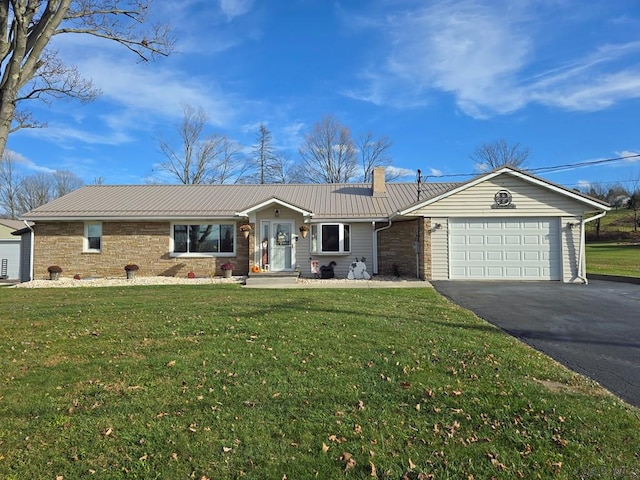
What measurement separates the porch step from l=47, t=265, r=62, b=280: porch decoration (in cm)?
796

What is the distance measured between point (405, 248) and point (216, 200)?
28.6 ft

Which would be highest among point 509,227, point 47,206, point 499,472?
point 47,206

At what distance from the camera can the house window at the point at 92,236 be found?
1689 cm

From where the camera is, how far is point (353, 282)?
561 inches

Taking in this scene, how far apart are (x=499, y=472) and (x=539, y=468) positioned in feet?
0.99

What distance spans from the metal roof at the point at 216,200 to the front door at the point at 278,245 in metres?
1.03

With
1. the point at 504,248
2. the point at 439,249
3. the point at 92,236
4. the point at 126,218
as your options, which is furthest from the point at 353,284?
the point at 92,236

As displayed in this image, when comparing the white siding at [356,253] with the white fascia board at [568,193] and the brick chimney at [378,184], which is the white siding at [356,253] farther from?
the white fascia board at [568,193]

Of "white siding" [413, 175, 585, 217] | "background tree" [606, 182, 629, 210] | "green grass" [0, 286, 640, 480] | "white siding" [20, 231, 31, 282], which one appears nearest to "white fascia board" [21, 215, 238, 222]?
"white siding" [20, 231, 31, 282]

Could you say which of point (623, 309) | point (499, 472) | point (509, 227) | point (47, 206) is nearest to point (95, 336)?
point (499, 472)

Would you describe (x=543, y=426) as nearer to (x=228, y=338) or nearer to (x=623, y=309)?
(x=228, y=338)

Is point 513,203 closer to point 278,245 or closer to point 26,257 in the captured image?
point 278,245

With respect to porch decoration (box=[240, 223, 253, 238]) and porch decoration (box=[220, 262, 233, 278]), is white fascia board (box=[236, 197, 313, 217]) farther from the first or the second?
porch decoration (box=[220, 262, 233, 278])

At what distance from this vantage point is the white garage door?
14.1 meters
